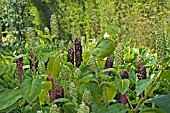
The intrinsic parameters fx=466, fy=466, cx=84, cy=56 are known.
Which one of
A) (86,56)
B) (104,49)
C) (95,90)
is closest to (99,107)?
(95,90)

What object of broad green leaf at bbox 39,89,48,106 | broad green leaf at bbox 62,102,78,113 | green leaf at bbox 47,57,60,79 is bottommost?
broad green leaf at bbox 62,102,78,113

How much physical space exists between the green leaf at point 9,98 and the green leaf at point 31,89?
0.07m

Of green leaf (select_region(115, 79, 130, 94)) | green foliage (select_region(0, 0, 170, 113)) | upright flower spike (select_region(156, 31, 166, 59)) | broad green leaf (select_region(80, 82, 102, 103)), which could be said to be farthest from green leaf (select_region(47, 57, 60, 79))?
upright flower spike (select_region(156, 31, 166, 59))

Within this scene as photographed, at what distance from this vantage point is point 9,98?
5.18ft

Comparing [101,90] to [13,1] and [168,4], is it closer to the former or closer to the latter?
[13,1]

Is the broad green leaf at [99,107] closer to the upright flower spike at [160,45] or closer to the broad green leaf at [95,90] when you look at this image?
the broad green leaf at [95,90]

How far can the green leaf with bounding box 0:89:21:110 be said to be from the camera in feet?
5.08

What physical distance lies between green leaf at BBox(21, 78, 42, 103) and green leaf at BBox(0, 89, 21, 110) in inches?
2.7

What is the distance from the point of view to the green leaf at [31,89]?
1476mm

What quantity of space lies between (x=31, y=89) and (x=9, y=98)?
118mm

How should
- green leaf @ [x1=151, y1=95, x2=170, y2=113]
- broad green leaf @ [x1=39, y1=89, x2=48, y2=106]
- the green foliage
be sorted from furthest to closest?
broad green leaf @ [x1=39, y1=89, x2=48, y2=106], the green foliage, green leaf @ [x1=151, y1=95, x2=170, y2=113]

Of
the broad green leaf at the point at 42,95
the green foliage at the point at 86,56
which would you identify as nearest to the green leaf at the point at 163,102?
the green foliage at the point at 86,56

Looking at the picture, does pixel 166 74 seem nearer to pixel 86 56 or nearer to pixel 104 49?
pixel 104 49

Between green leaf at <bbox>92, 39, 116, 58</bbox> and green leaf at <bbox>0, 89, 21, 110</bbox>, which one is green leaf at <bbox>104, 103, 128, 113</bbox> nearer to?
green leaf at <bbox>92, 39, 116, 58</bbox>
